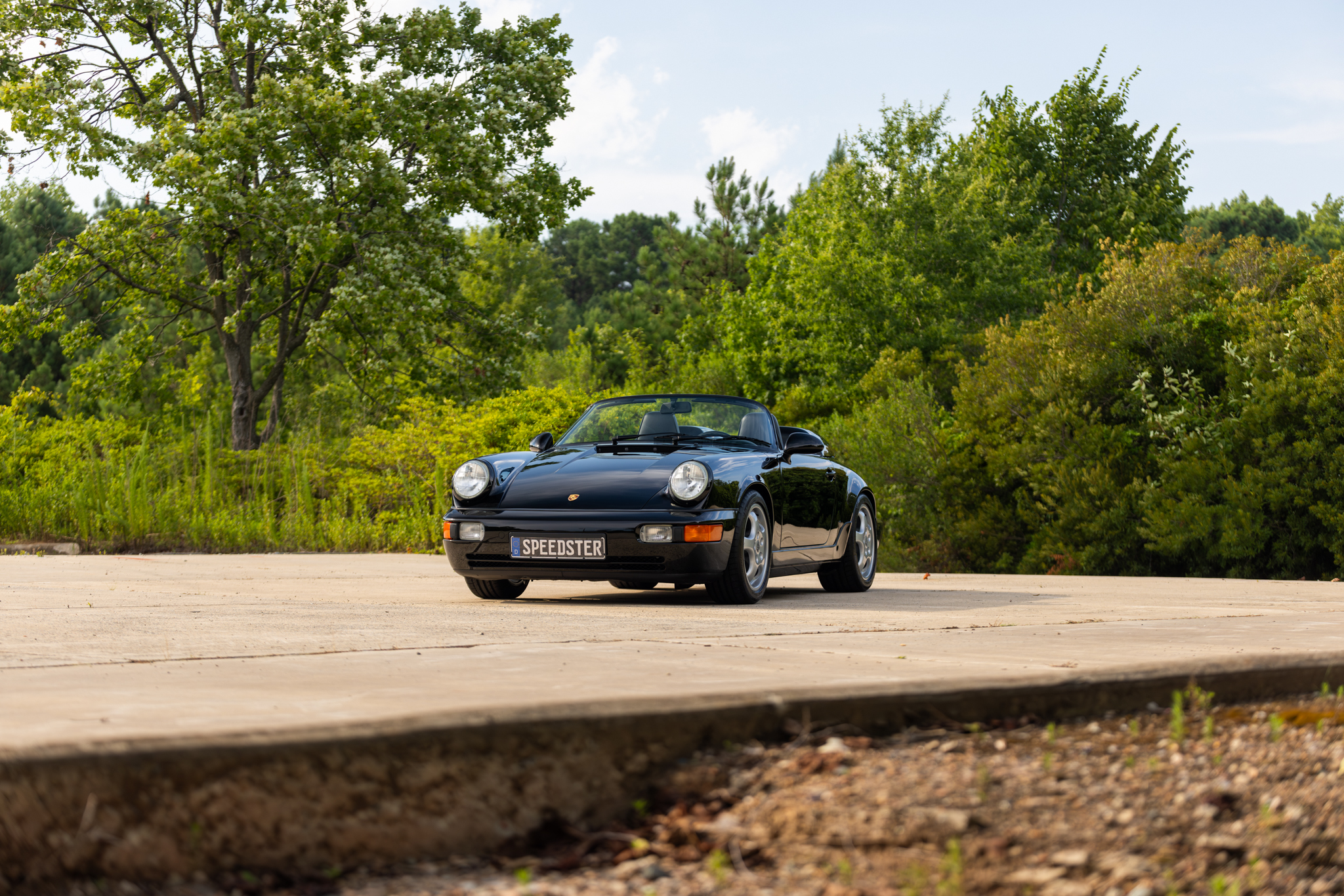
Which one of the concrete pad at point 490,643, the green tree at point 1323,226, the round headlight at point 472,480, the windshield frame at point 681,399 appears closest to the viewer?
the concrete pad at point 490,643

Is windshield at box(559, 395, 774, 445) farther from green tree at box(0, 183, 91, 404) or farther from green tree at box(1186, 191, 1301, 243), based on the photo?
green tree at box(1186, 191, 1301, 243)

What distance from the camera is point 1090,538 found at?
18859mm

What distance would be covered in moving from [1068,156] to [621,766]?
40961 mm

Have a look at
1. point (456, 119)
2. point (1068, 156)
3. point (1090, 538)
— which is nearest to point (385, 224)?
point (456, 119)

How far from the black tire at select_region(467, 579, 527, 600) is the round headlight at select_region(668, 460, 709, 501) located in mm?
1303

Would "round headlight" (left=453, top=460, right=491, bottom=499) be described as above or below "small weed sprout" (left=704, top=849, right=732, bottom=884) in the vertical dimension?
above

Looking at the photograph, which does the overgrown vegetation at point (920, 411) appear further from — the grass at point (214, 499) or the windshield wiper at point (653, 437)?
the windshield wiper at point (653, 437)

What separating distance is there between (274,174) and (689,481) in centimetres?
1747

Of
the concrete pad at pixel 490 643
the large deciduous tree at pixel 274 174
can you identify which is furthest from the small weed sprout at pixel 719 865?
the large deciduous tree at pixel 274 174

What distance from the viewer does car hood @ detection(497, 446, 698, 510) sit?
7695 millimetres

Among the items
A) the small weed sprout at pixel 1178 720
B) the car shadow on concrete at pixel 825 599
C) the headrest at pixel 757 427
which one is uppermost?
the headrest at pixel 757 427

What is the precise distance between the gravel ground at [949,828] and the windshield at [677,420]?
5.92 meters

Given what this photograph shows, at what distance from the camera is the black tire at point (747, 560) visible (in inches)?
308

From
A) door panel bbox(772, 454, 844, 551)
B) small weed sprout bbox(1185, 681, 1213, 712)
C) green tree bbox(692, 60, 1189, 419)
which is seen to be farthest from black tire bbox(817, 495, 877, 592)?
green tree bbox(692, 60, 1189, 419)
